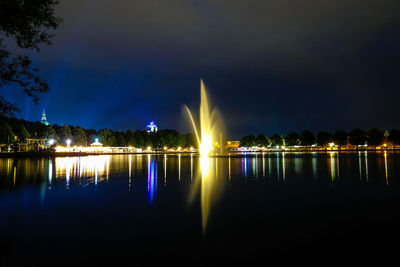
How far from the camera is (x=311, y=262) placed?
6.63 m

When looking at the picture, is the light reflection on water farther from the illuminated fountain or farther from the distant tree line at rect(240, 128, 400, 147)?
the distant tree line at rect(240, 128, 400, 147)

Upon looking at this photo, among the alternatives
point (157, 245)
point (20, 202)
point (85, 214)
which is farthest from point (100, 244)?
point (20, 202)

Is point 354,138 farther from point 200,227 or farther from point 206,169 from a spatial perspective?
point 200,227

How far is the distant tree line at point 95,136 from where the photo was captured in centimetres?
11962

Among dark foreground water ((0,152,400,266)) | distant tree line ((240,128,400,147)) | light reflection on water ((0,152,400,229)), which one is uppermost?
distant tree line ((240,128,400,147))

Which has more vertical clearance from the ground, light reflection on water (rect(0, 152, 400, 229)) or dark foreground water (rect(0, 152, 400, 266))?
light reflection on water (rect(0, 152, 400, 229))

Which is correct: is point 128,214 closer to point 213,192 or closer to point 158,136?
point 213,192

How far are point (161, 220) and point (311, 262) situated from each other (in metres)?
5.49

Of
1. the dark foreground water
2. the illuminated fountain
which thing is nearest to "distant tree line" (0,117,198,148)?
the illuminated fountain

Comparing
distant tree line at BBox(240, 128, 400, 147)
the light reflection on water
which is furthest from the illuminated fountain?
distant tree line at BBox(240, 128, 400, 147)

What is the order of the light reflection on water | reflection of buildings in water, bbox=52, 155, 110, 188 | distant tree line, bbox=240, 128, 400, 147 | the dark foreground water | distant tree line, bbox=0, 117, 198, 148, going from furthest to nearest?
1. distant tree line, bbox=240, 128, 400, 147
2. distant tree line, bbox=0, 117, 198, 148
3. reflection of buildings in water, bbox=52, 155, 110, 188
4. the light reflection on water
5. the dark foreground water

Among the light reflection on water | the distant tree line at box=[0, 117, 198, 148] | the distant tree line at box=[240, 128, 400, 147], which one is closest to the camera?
the light reflection on water

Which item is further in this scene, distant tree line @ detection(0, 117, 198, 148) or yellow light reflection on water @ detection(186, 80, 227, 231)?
distant tree line @ detection(0, 117, 198, 148)

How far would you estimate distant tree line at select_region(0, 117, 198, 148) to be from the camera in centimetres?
11962
